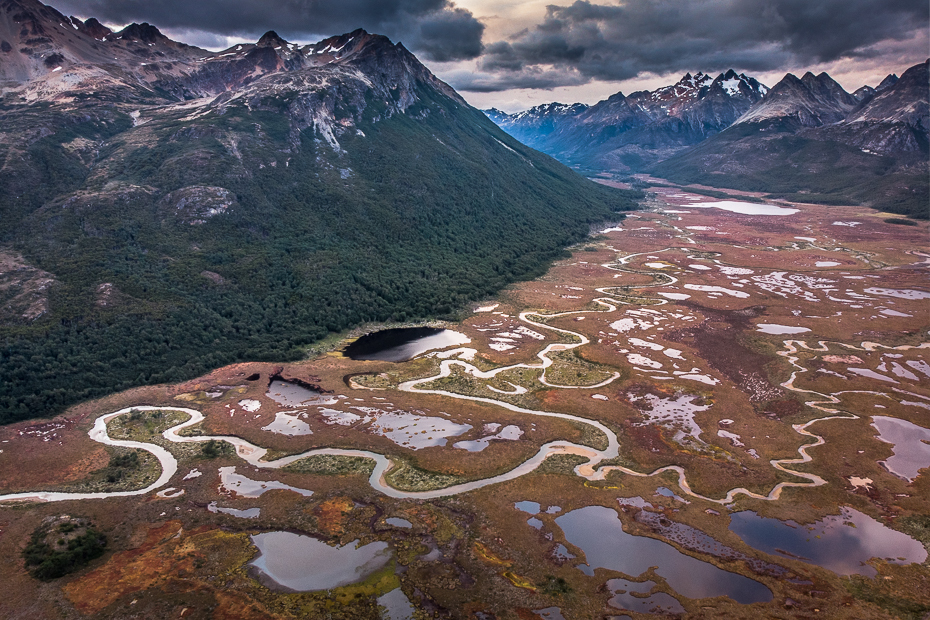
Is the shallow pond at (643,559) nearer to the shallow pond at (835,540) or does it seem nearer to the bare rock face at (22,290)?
the shallow pond at (835,540)

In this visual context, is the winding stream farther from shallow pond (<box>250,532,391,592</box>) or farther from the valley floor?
shallow pond (<box>250,532,391,592</box>)

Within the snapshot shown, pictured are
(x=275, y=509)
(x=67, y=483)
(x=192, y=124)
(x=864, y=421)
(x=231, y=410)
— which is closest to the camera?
(x=275, y=509)

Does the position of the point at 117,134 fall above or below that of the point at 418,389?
above

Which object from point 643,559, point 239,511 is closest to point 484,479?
point 643,559

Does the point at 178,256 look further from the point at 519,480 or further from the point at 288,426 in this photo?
the point at 519,480

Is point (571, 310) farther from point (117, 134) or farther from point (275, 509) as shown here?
point (117, 134)

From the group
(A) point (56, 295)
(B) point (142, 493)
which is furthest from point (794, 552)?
(A) point (56, 295)
